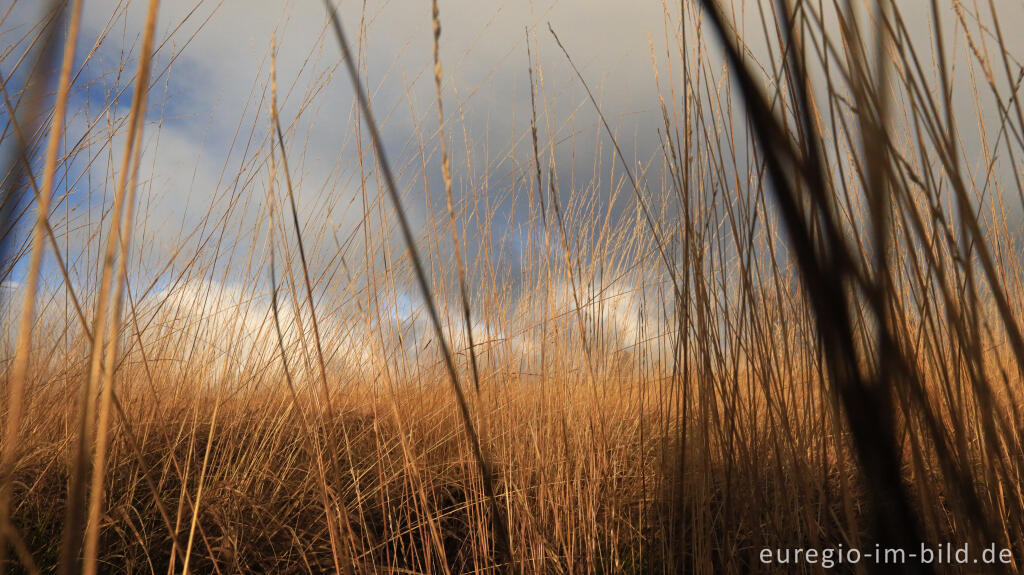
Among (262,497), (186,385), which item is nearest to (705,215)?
(262,497)

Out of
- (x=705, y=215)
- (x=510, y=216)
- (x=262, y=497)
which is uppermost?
(x=510, y=216)

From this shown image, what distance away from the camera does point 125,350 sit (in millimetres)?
1553

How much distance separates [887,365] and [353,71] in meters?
0.34

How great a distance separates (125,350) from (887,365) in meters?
1.79

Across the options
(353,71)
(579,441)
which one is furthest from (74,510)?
(579,441)

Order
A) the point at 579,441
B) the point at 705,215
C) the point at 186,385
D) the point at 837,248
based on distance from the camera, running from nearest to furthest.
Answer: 1. the point at 837,248
2. the point at 705,215
3. the point at 579,441
4. the point at 186,385

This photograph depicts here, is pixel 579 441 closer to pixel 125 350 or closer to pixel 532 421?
pixel 532 421

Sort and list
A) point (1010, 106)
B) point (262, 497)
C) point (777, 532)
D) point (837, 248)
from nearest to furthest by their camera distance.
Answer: point (837, 248) → point (1010, 106) → point (777, 532) → point (262, 497)

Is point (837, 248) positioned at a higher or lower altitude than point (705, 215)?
lower

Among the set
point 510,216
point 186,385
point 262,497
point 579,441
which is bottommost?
point 262,497

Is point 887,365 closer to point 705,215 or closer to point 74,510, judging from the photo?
point 74,510

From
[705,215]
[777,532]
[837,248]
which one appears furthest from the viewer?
[705,215]

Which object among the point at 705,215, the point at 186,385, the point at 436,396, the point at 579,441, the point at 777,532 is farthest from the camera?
the point at 436,396

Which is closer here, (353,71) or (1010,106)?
(353,71)
